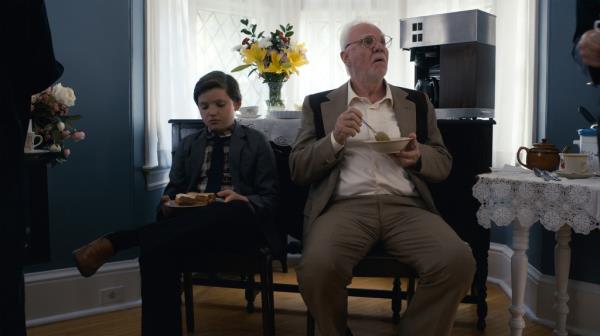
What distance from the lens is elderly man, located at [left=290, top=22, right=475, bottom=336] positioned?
1.83 metres

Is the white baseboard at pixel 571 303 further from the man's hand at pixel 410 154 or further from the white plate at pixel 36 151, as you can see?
the white plate at pixel 36 151

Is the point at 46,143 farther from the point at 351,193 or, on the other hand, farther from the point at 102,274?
the point at 351,193

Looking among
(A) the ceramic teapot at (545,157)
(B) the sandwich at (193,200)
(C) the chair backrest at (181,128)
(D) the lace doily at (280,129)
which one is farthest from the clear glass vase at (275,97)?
(A) the ceramic teapot at (545,157)

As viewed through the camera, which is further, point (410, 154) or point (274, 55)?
point (274, 55)

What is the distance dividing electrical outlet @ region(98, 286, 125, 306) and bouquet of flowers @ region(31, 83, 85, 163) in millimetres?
882

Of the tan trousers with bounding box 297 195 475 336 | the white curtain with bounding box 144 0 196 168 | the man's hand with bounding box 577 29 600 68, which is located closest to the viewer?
the man's hand with bounding box 577 29 600 68

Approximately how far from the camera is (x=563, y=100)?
2418 mm

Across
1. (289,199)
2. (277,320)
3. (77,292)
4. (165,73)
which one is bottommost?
(277,320)

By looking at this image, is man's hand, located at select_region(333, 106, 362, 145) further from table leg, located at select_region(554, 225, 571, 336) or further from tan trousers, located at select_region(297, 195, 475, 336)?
table leg, located at select_region(554, 225, 571, 336)

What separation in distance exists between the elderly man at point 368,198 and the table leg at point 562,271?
1.74ft

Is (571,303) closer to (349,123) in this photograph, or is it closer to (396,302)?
(396,302)

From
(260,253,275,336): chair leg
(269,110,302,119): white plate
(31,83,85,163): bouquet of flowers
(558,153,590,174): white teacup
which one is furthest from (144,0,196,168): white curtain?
(558,153,590,174): white teacup

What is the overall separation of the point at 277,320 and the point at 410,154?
1095 millimetres

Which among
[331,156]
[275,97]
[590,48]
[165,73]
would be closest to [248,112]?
[275,97]
